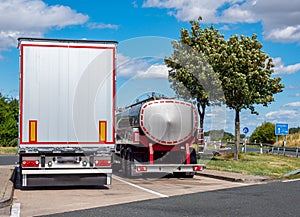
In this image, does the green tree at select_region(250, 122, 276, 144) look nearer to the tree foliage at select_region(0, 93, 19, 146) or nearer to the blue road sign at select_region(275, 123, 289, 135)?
the blue road sign at select_region(275, 123, 289, 135)

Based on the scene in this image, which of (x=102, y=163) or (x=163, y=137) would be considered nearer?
(x=102, y=163)

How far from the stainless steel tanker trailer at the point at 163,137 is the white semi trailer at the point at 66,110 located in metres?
4.13

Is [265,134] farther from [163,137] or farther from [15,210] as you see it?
[15,210]

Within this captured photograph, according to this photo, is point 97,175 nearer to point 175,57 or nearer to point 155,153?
point 155,153

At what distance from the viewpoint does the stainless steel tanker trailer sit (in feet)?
61.5

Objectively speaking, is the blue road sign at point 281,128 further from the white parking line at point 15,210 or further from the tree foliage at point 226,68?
the white parking line at point 15,210

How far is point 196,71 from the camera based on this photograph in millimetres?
26922

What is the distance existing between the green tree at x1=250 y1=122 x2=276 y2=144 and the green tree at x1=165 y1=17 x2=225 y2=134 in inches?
1887

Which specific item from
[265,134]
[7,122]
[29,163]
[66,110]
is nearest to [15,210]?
[29,163]

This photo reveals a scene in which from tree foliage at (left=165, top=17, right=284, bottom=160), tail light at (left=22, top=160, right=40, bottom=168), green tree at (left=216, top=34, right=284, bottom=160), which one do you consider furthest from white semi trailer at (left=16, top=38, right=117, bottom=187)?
green tree at (left=216, top=34, right=284, bottom=160)

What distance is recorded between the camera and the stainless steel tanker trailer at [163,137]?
1873cm

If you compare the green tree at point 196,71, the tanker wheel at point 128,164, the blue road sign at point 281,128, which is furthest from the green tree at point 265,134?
the tanker wheel at point 128,164

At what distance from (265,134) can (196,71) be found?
51966mm

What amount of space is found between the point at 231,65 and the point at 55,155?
52.8ft
